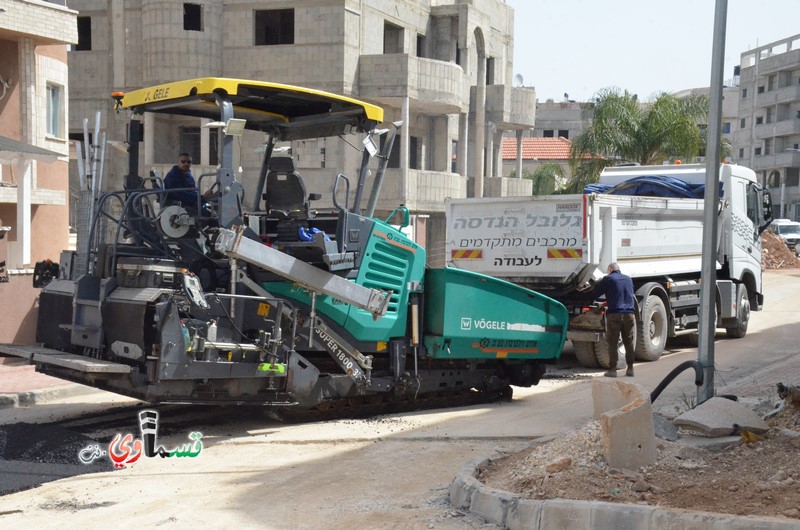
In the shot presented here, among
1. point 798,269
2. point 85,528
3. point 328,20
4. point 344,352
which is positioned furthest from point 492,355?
point 798,269

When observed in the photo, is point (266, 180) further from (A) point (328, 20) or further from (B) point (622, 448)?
(A) point (328, 20)

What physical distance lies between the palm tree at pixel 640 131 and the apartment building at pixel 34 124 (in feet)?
Answer: 63.2

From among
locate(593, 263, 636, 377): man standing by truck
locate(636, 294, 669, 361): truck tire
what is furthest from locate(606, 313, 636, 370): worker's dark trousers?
locate(636, 294, 669, 361): truck tire

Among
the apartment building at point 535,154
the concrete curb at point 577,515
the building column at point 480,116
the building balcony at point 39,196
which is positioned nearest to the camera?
the concrete curb at point 577,515

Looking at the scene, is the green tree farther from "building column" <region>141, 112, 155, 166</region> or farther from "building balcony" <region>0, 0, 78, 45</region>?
"building balcony" <region>0, 0, 78, 45</region>

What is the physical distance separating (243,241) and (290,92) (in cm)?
166

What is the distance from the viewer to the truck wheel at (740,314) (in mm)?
17906

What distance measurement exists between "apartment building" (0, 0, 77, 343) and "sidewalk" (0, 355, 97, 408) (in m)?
6.10

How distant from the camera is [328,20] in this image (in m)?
28.4

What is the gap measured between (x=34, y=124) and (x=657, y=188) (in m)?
13.5

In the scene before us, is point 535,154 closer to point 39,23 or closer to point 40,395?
point 39,23

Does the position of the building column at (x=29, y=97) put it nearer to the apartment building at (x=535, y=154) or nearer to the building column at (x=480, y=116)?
the building column at (x=480, y=116)

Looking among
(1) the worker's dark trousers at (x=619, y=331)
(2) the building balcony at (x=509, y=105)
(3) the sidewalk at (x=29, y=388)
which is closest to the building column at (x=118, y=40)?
(2) the building balcony at (x=509, y=105)

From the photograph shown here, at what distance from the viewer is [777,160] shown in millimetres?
74000
